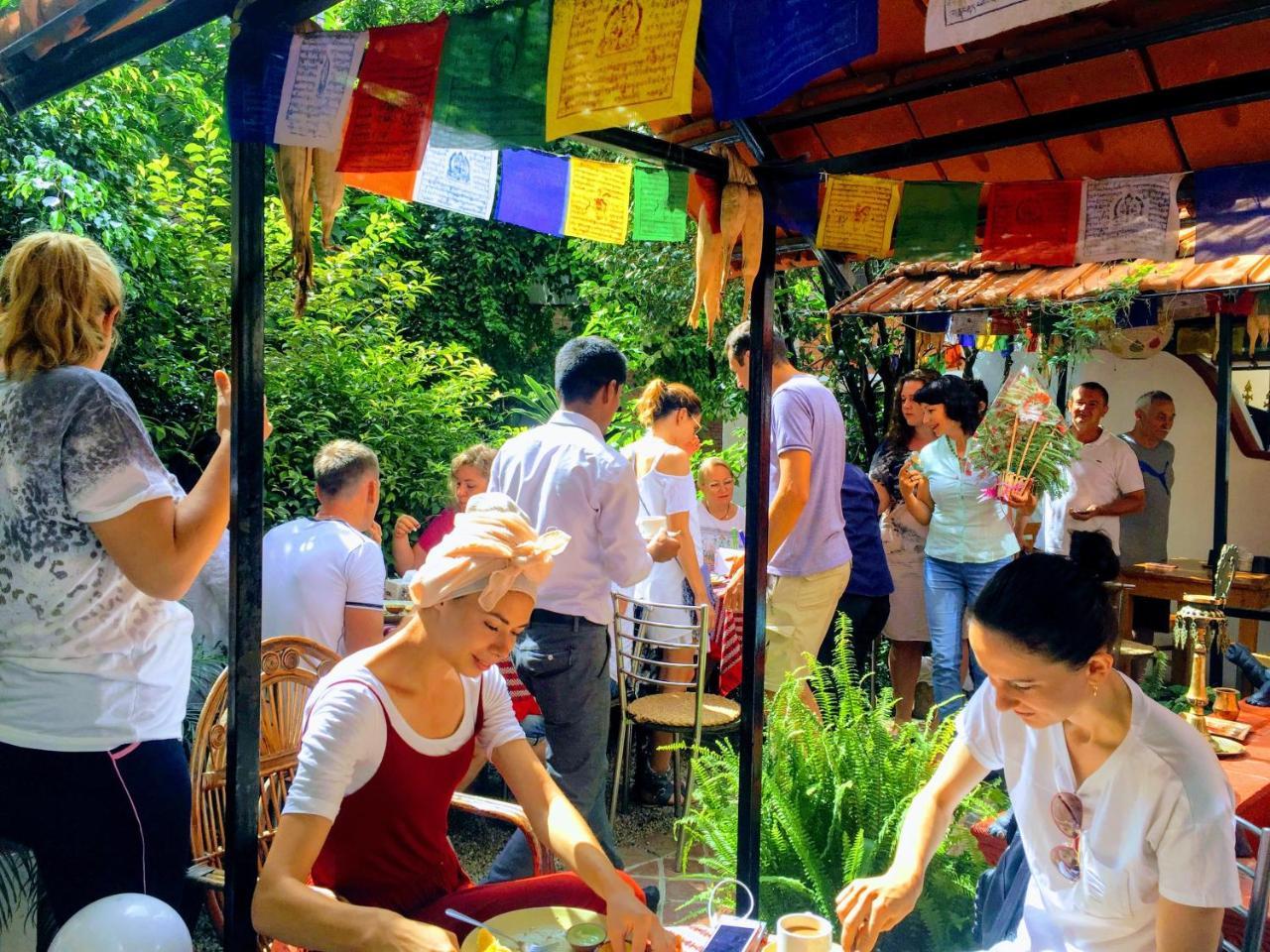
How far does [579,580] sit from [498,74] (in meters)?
1.92

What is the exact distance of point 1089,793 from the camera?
6.19ft

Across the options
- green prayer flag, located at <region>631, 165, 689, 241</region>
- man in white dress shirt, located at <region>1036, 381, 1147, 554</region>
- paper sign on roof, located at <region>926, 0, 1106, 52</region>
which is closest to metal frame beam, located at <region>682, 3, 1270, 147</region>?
green prayer flag, located at <region>631, 165, 689, 241</region>

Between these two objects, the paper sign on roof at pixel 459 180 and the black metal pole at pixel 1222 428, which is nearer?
the paper sign on roof at pixel 459 180

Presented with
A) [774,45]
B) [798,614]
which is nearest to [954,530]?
[798,614]

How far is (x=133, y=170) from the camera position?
6789mm

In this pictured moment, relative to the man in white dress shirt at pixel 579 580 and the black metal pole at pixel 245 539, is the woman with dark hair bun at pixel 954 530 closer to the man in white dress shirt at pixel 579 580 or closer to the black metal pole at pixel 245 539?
the man in white dress shirt at pixel 579 580

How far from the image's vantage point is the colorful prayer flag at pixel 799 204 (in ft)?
9.64

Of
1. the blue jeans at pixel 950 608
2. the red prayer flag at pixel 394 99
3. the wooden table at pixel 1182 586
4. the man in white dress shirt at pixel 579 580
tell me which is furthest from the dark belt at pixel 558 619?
the wooden table at pixel 1182 586

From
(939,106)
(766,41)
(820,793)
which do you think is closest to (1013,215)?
(939,106)

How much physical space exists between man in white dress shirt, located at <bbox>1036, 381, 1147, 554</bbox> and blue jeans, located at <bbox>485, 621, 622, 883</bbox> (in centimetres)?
413

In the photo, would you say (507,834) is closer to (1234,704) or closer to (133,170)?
(1234,704)

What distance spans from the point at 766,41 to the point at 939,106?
1.01 meters

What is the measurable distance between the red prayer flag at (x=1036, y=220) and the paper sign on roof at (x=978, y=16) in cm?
99

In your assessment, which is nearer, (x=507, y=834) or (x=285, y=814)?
(x=285, y=814)
